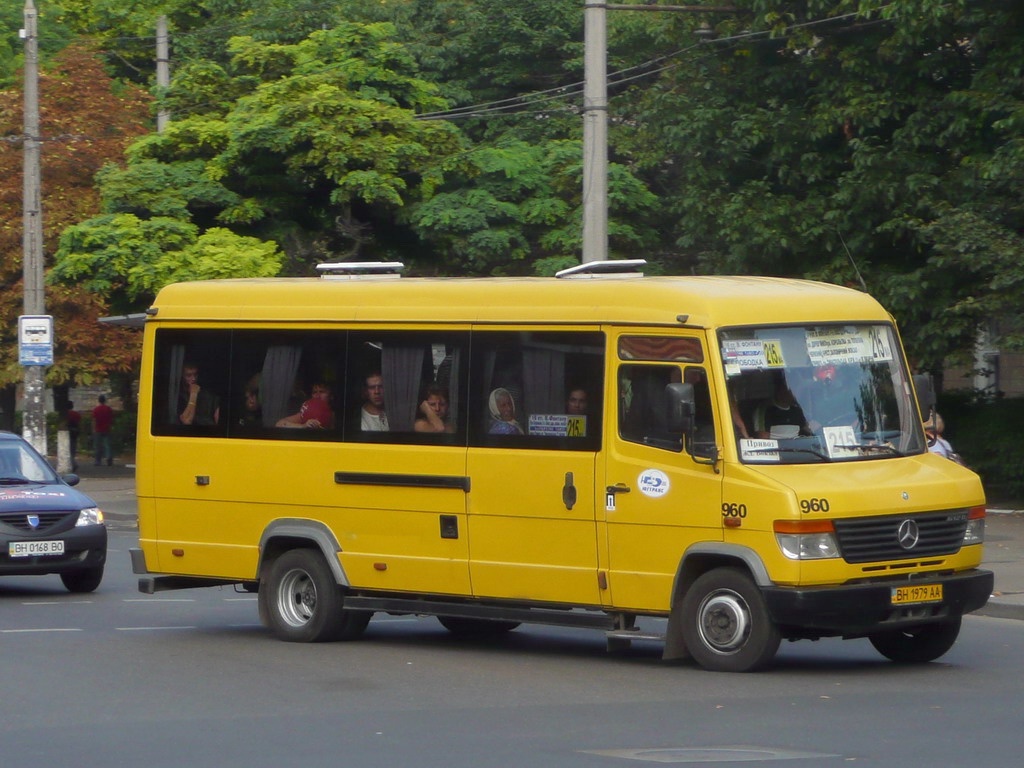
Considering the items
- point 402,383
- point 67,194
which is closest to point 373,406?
point 402,383

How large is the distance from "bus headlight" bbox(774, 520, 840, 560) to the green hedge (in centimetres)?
1450

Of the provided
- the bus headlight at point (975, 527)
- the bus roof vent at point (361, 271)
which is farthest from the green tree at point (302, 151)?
the bus headlight at point (975, 527)

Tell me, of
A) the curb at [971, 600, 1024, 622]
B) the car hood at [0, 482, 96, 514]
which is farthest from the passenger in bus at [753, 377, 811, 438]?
the car hood at [0, 482, 96, 514]

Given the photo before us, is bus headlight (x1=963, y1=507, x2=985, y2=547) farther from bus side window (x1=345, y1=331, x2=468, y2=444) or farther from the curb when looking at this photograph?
the curb

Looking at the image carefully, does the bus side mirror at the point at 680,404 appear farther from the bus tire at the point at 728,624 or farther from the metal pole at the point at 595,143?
the metal pole at the point at 595,143

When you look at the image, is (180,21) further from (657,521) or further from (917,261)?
(657,521)

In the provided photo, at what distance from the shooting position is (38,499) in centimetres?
1680

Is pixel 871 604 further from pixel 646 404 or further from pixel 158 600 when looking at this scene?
pixel 158 600

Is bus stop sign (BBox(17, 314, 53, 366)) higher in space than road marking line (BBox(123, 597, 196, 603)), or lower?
higher

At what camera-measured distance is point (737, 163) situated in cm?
2555

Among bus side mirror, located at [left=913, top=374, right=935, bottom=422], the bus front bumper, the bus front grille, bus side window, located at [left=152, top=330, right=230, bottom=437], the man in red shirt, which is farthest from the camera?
the man in red shirt

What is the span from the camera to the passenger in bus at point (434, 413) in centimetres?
1228

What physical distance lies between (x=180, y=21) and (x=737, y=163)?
24.9 meters

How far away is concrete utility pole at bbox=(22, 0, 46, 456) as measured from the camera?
97.0 feet
